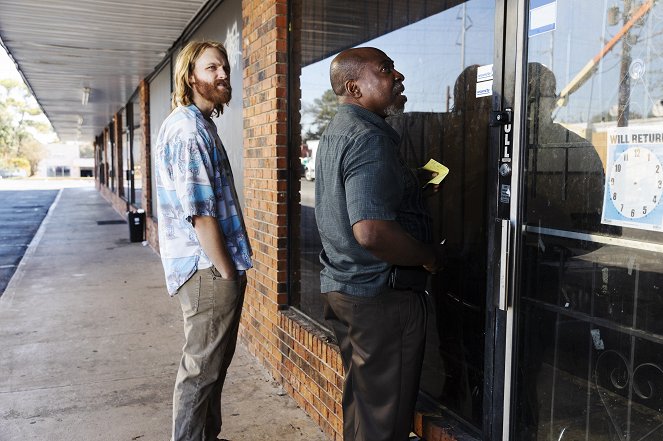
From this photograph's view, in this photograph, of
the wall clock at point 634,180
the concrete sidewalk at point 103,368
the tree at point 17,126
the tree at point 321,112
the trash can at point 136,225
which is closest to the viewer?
the wall clock at point 634,180

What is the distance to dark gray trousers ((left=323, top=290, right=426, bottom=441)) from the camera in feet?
7.46

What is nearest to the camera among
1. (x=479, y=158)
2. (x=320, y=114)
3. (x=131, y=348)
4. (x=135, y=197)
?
(x=479, y=158)

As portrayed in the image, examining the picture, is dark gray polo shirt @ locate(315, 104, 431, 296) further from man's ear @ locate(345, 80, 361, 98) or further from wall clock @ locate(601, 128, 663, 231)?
wall clock @ locate(601, 128, 663, 231)

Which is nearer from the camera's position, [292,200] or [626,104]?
[626,104]

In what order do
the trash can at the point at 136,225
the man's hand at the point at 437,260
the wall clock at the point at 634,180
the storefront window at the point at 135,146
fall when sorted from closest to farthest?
1. the wall clock at the point at 634,180
2. the man's hand at the point at 437,260
3. the trash can at the point at 136,225
4. the storefront window at the point at 135,146

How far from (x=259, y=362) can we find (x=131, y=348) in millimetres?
1257

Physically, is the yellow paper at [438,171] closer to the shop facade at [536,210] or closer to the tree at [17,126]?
the shop facade at [536,210]

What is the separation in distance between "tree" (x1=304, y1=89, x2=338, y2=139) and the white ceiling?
2.93 meters

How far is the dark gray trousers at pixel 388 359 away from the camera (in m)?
2.27

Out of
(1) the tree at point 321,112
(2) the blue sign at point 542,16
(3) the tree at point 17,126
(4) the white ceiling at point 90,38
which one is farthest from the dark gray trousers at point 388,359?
(3) the tree at point 17,126

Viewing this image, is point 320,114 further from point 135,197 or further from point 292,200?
point 135,197

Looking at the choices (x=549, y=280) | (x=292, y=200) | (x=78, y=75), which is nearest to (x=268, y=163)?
(x=292, y=200)

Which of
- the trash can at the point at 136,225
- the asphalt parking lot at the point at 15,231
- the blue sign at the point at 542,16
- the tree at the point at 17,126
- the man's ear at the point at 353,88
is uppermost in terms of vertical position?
the tree at the point at 17,126

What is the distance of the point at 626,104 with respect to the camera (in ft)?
5.72
